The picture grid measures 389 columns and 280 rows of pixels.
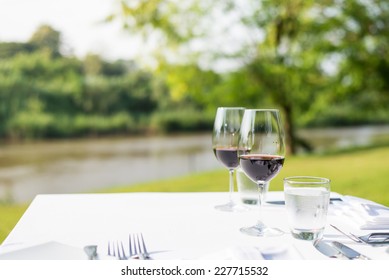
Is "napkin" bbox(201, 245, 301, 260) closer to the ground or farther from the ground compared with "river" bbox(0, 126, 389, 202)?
farther from the ground

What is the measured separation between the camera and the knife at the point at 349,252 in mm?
971

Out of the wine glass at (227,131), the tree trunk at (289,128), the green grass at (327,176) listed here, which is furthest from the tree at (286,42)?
the wine glass at (227,131)

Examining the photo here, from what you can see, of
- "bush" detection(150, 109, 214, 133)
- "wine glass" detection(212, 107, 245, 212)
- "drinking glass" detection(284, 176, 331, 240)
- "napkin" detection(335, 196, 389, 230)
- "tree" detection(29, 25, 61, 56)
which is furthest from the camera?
"bush" detection(150, 109, 214, 133)

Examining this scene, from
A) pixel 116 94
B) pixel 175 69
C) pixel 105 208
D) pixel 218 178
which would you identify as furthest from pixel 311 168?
pixel 116 94

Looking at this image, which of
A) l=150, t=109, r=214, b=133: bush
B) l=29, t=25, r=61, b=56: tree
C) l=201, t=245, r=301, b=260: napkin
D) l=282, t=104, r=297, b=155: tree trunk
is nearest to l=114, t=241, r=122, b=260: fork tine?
l=201, t=245, r=301, b=260: napkin

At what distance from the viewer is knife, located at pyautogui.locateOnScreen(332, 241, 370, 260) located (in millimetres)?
971

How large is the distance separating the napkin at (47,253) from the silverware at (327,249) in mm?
461

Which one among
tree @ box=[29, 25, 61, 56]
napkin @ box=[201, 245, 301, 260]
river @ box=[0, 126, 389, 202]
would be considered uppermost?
tree @ box=[29, 25, 61, 56]

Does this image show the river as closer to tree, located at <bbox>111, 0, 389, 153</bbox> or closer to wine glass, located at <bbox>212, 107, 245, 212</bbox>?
tree, located at <bbox>111, 0, 389, 153</bbox>

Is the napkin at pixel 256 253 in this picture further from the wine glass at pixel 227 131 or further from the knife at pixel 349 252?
the wine glass at pixel 227 131

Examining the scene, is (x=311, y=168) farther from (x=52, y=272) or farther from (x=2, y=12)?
(x=2, y=12)

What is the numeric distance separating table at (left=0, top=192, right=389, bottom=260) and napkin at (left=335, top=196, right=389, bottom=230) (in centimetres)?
2

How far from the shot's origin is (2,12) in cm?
1395

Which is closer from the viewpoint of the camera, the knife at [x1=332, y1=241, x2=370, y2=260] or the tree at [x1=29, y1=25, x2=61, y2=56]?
the knife at [x1=332, y1=241, x2=370, y2=260]
